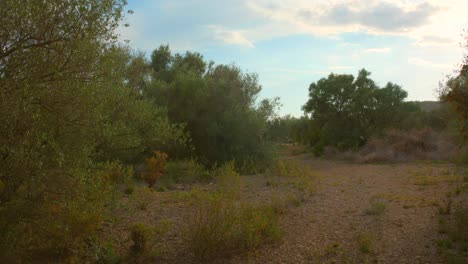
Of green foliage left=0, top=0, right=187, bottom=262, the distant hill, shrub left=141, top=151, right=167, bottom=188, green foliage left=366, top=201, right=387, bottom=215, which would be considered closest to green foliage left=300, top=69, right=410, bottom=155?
the distant hill

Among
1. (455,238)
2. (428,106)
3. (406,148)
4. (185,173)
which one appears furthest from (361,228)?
(428,106)

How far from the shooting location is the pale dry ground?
6.89 meters

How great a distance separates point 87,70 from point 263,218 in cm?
399

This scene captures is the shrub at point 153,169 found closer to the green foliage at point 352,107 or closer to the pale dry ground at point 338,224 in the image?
the pale dry ground at point 338,224

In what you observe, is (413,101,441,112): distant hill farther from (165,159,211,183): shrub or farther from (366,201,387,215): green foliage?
(366,201,387,215): green foliage

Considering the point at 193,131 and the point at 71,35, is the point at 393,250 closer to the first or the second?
the point at 71,35

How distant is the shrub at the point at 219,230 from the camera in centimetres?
680

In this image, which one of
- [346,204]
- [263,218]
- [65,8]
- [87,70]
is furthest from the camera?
[346,204]

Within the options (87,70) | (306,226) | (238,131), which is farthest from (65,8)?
(238,131)

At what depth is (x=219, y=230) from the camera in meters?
6.84

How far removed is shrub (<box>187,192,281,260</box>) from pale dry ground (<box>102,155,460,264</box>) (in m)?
0.21

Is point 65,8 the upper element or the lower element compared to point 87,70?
upper

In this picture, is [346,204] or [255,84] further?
[255,84]

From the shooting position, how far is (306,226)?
8.77 meters
